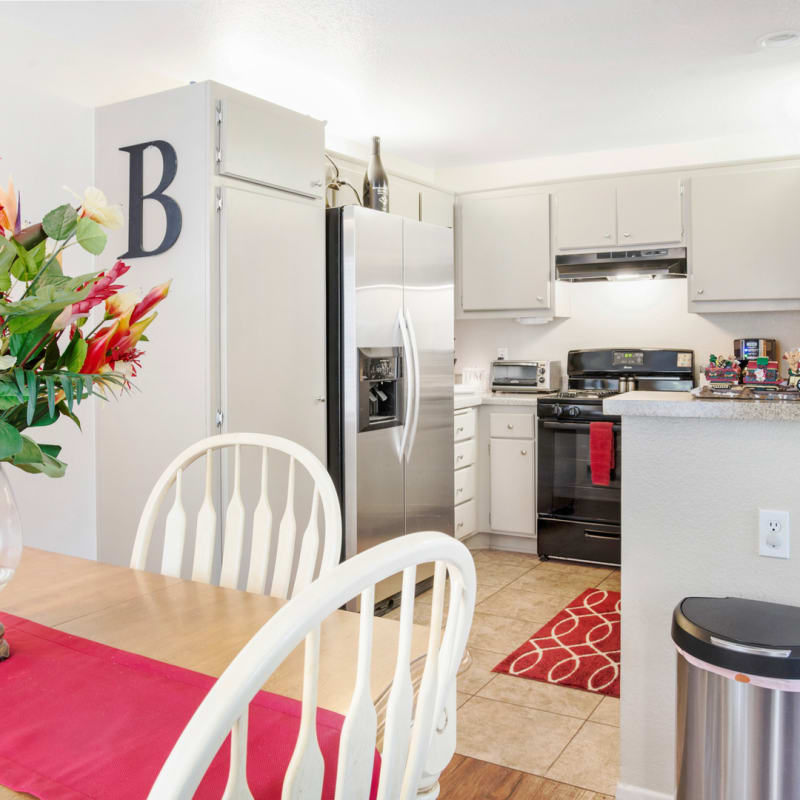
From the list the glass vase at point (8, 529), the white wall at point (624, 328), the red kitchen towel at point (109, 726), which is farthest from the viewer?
the white wall at point (624, 328)

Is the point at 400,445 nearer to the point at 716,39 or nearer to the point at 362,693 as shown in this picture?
the point at 716,39

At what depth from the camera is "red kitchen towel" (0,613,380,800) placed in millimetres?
833

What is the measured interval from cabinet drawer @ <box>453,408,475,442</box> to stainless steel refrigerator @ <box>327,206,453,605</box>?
0.36 m

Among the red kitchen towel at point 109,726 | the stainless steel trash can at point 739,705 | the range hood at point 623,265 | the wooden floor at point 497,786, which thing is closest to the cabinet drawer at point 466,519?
the range hood at point 623,265

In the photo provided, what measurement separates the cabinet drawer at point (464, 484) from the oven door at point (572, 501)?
0.42 m

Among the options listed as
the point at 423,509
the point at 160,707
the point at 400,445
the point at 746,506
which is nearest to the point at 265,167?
the point at 400,445

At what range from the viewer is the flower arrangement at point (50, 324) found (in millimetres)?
1006

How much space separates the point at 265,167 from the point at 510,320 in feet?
8.37

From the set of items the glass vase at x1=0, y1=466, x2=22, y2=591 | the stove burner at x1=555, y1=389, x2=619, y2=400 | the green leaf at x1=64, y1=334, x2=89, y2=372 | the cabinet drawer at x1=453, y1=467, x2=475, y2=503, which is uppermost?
the green leaf at x1=64, y1=334, x2=89, y2=372

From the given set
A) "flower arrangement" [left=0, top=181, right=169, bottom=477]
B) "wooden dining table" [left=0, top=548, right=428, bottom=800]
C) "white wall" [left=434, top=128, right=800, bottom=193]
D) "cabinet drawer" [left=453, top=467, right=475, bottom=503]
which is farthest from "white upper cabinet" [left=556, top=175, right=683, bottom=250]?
"flower arrangement" [left=0, top=181, right=169, bottom=477]

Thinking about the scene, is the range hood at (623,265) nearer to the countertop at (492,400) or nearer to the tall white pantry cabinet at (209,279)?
the countertop at (492,400)

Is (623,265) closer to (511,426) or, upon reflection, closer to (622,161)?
(622,161)

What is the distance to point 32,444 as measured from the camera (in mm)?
1075

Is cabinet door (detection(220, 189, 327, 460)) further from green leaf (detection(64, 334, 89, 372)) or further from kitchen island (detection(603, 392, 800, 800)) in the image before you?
green leaf (detection(64, 334, 89, 372))
